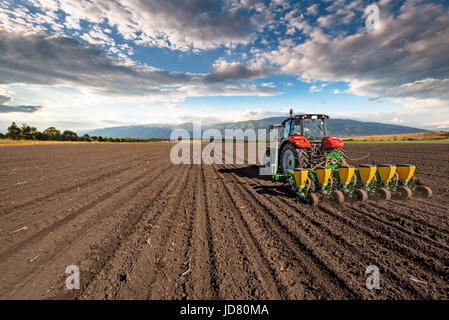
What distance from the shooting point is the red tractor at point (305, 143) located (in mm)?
6285

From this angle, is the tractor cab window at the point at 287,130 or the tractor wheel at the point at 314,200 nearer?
the tractor wheel at the point at 314,200

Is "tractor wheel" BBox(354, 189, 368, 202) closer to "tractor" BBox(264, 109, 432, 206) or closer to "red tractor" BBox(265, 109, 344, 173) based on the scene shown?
"tractor" BBox(264, 109, 432, 206)

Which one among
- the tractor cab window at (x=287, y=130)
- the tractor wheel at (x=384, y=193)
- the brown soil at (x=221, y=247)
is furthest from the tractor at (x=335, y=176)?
the tractor cab window at (x=287, y=130)

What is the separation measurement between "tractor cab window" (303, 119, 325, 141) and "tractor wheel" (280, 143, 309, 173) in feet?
3.08

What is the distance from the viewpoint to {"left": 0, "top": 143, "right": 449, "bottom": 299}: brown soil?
2.31m

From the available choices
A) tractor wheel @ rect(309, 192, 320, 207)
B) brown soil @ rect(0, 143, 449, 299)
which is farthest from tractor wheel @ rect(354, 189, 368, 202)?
tractor wheel @ rect(309, 192, 320, 207)

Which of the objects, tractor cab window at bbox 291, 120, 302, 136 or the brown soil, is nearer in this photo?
the brown soil

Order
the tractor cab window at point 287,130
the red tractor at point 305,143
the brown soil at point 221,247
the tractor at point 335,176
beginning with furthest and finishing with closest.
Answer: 1. the tractor cab window at point 287,130
2. the red tractor at point 305,143
3. the tractor at point 335,176
4. the brown soil at point 221,247

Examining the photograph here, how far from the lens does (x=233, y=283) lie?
→ 2391mm

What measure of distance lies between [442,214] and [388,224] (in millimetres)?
1576

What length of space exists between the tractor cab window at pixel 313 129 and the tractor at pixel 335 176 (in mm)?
39

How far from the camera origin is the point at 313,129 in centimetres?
725

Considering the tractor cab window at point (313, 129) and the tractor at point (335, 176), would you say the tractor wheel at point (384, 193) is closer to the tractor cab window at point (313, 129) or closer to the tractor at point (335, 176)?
the tractor at point (335, 176)
